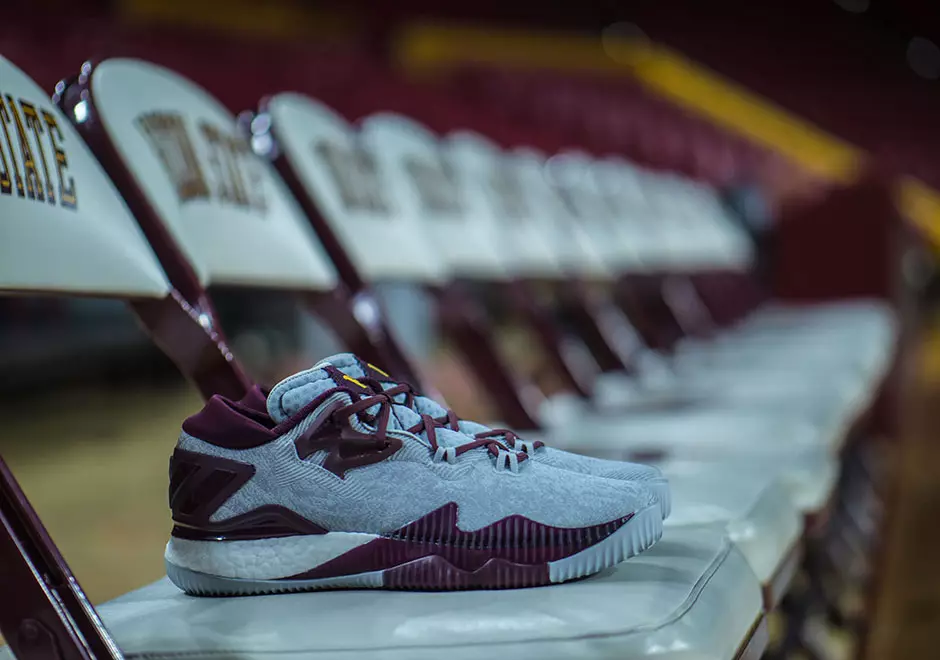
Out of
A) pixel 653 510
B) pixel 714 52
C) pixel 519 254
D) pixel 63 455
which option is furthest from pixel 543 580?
pixel 714 52

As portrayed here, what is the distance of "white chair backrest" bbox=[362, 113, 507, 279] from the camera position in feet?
5.05

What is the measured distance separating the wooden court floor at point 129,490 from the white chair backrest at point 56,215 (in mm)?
106

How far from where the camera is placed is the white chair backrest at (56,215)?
72 centimetres

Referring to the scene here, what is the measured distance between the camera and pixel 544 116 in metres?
4.87

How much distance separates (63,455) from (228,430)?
2.04 m

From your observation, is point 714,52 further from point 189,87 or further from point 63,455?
point 189,87

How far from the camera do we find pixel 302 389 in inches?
24.7

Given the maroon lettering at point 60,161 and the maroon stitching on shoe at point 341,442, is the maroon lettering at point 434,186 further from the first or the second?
the maroon stitching on shoe at point 341,442

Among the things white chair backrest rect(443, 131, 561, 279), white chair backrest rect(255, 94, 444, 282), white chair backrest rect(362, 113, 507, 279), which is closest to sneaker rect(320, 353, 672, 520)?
white chair backrest rect(255, 94, 444, 282)

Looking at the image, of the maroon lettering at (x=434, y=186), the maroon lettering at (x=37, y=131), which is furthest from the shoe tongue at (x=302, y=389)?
the maroon lettering at (x=434, y=186)
